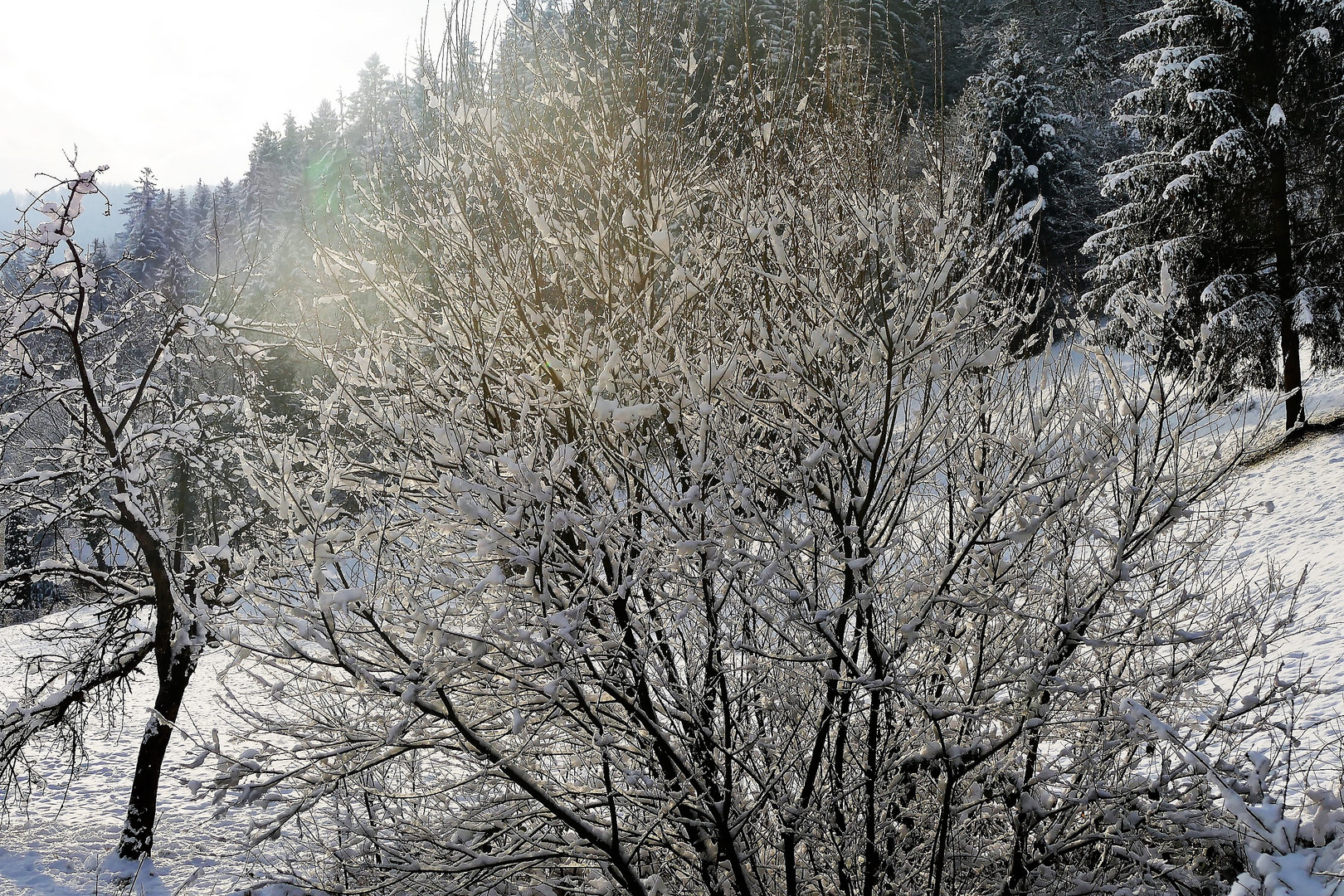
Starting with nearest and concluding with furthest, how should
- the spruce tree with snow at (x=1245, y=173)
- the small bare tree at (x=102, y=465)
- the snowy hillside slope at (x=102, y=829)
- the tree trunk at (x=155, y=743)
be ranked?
the small bare tree at (x=102, y=465) < the tree trunk at (x=155, y=743) < the snowy hillside slope at (x=102, y=829) < the spruce tree with snow at (x=1245, y=173)

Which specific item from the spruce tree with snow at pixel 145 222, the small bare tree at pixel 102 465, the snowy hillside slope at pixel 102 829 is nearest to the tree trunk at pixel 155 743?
the small bare tree at pixel 102 465

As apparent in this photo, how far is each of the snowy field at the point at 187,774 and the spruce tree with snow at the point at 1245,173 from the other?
1.26 meters

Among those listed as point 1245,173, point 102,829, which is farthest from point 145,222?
point 1245,173

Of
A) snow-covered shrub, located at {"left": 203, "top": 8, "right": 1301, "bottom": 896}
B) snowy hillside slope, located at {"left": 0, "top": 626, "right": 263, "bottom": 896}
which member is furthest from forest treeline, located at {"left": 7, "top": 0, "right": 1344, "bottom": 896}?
snowy hillside slope, located at {"left": 0, "top": 626, "right": 263, "bottom": 896}

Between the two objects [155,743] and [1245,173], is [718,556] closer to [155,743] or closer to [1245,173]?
[155,743]

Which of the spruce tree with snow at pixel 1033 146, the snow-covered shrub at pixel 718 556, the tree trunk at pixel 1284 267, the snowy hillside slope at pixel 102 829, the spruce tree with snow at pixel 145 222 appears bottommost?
the snowy hillside slope at pixel 102 829

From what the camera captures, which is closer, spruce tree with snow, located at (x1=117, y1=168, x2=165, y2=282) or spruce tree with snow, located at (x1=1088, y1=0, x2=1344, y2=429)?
spruce tree with snow, located at (x1=1088, y1=0, x2=1344, y2=429)

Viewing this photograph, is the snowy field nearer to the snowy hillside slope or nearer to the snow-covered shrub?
the snowy hillside slope

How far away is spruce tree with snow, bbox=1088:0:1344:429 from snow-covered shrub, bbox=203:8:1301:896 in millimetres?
10211

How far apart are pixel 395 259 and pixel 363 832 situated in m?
3.30

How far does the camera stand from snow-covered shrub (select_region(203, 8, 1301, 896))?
3.71 metres

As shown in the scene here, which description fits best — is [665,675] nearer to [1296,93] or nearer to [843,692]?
[843,692]

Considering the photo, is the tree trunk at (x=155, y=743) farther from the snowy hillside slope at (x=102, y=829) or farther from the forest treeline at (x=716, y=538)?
the forest treeline at (x=716, y=538)

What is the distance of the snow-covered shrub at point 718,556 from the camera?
→ 3.71 m
